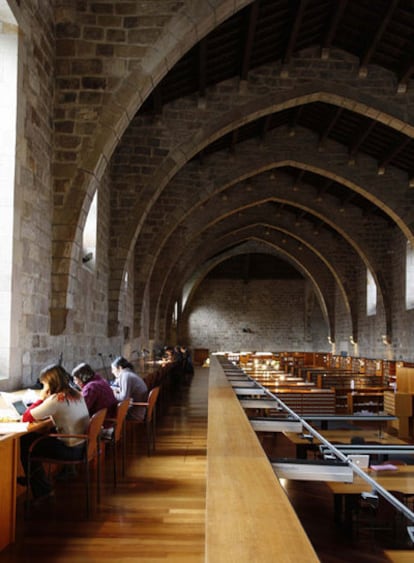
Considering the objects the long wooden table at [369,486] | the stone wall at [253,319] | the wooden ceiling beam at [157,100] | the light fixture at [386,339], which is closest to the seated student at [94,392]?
the long wooden table at [369,486]

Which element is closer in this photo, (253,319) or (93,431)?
(93,431)

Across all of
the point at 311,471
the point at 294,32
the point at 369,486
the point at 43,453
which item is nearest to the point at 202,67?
the point at 294,32

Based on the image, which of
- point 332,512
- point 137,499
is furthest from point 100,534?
point 332,512

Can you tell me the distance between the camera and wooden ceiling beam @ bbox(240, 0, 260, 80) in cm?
796

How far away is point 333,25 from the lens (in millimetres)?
9281

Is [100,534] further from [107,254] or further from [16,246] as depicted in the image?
[107,254]

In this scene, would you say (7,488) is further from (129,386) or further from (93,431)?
(129,386)

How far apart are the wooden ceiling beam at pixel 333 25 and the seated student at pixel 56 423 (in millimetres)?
7263

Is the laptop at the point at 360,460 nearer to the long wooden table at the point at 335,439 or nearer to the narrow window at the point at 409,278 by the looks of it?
the long wooden table at the point at 335,439

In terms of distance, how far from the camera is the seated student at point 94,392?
15.8 feet

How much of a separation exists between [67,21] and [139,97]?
117 centimetres

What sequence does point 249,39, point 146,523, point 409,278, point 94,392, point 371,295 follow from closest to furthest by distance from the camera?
point 146,523, point 94,392, point 249,39, point 409,278, point 371,295

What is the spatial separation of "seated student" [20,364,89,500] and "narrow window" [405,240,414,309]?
43.4ft

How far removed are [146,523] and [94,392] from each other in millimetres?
1549
